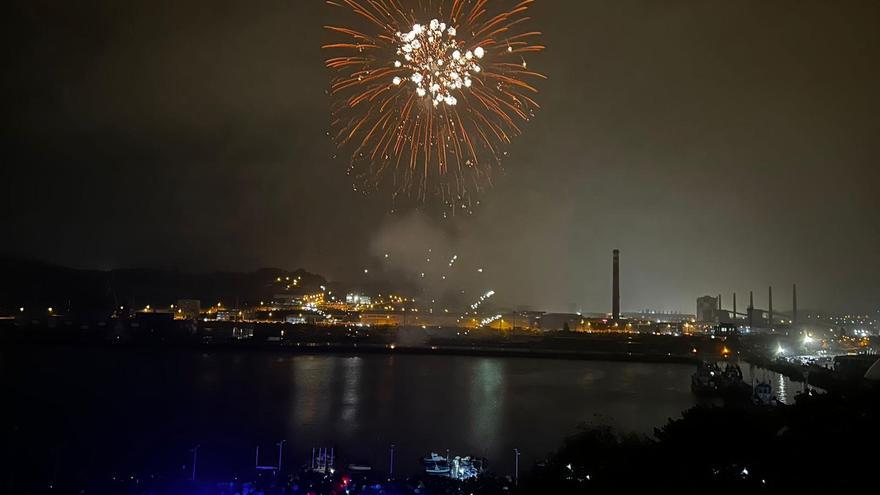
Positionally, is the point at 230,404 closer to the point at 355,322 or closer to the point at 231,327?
the point at 231,327

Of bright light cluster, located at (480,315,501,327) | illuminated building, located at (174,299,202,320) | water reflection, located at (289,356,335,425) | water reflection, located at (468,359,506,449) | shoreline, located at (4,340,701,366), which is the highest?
illuminated building, located at (174,299,202,320)

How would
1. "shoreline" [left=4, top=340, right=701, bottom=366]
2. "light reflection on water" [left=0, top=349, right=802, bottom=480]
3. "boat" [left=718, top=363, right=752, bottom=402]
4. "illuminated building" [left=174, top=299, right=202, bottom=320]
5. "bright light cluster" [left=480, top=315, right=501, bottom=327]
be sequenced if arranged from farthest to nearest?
"bright light cluster" [left=480, top=315, right=501, bottom=327]
"illuminated building" [left=174, top=299, right=202, bottom=320]
"shoreline" [left=4, top=340, right=701, bottom=366]
"boat" [left=718, top=363, right=752, bottom=402]
"light reflection on water" [left=0, top=349, right=802, bottom=480]

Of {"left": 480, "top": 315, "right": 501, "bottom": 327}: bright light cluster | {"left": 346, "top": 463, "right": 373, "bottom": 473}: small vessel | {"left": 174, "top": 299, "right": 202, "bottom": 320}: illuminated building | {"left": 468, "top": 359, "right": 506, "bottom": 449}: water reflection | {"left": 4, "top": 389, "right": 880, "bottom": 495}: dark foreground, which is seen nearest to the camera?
{"left": 4, "top": 389, "right": 880, "bottom": 495}: dark foreground

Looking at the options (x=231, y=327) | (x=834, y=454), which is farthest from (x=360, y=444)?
(x=231, y=327)

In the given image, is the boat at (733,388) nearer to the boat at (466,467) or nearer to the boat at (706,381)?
the boat at (706,381)

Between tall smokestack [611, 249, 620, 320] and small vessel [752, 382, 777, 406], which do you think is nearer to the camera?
small vessel [752, 382, 777, 406]

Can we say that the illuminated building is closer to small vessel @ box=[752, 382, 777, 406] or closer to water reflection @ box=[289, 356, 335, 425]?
A: water reflection @ box=[289, 356, 335, 425]

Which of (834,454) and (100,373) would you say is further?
(100,373)

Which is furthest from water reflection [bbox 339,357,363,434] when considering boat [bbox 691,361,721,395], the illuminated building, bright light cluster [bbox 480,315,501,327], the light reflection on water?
bright light cluster [bbox 480,315,501,327]

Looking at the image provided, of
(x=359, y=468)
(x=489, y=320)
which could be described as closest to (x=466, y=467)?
(x=359, y=468)
